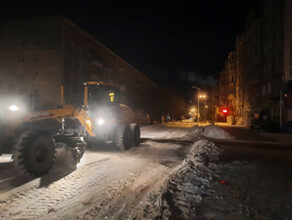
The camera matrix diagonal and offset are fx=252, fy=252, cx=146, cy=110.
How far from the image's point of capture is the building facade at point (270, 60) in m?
29.7

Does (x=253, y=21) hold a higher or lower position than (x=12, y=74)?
higher

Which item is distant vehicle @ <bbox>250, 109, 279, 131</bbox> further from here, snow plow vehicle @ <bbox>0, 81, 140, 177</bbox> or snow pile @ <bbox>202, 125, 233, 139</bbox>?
snow plow vehicle @ <bbox>0, 81, 140, 177</bbox>

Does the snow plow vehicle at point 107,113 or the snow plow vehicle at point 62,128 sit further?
the snow plow vehicle at point 107,113

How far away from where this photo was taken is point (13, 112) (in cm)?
858

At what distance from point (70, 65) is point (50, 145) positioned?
35085mm

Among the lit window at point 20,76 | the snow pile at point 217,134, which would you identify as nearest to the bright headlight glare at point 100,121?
the snow pile at point 217,134

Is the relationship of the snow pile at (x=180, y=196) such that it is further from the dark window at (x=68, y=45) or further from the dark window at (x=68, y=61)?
the dark window at (x=68, y=45)

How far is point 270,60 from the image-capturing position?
3497 centimetres

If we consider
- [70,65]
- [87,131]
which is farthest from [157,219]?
[70,65]

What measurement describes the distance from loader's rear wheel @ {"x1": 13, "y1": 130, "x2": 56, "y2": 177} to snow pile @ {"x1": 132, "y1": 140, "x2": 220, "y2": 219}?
12.5ft

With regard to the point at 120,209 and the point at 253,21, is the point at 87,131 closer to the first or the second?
the point at 120,209

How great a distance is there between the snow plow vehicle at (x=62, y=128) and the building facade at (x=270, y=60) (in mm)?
23197

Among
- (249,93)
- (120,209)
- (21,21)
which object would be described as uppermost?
(21,21)

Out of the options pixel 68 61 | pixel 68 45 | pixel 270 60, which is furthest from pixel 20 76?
pixel 270 60
